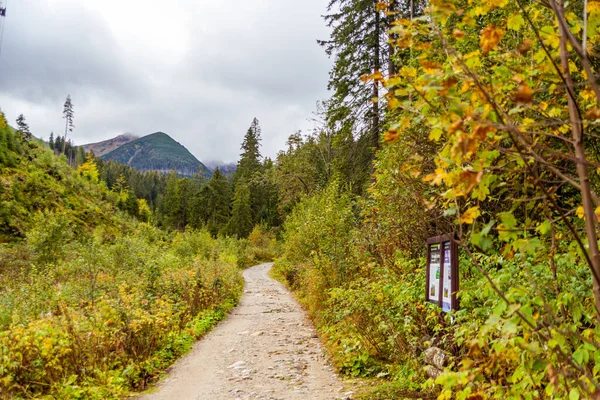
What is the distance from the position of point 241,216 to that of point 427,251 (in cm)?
4837

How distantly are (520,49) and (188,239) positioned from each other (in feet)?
77.5

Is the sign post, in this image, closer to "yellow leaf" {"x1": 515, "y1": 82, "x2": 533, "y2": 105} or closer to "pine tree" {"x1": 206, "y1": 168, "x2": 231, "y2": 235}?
"yellow leaf" {"x1": 515, "y1": 82, "x2": 533, "y2": 105}

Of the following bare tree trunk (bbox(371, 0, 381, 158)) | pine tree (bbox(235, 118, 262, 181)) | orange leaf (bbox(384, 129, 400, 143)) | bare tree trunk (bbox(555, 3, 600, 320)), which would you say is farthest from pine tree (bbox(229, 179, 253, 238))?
bare tree trunk (bbox(555, 3, 600, 320))

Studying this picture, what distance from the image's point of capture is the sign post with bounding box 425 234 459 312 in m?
3.51

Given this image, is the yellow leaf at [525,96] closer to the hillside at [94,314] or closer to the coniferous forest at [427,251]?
the coniferous forest at [427,251]

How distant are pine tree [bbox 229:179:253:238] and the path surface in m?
41.1

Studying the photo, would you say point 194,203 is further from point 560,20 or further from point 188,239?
point 560,20

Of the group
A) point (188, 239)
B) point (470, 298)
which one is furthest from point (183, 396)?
point (188, 239)

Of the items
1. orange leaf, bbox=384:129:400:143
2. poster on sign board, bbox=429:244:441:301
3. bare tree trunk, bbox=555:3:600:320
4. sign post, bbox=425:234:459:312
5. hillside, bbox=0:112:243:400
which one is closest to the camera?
bare tree trunk, bbox=555:3:600:320

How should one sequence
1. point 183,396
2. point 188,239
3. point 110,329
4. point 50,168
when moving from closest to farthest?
point 183,396, point 110,329, point 188,239, point 50,168

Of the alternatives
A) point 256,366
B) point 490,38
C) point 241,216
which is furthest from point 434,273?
point 241,216

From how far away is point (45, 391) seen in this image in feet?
15.4

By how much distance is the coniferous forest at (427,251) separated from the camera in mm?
1504

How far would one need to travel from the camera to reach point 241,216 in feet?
170
